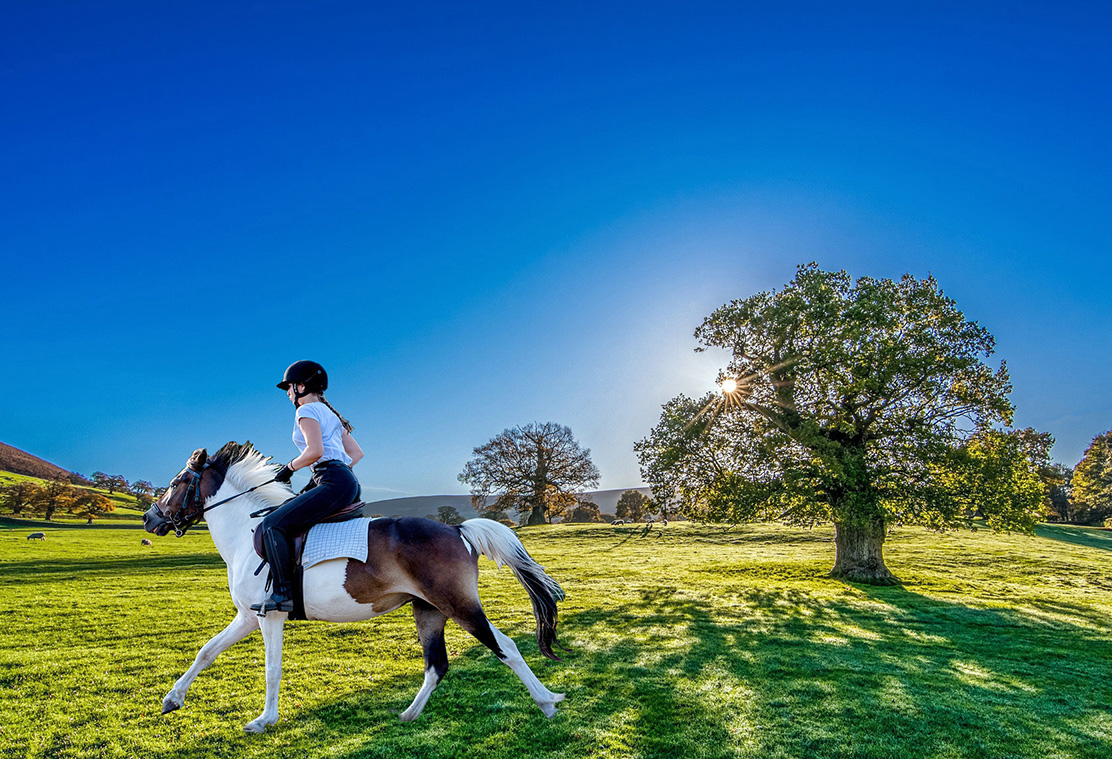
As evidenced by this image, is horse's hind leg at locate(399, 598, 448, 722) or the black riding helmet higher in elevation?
the black riding helmet

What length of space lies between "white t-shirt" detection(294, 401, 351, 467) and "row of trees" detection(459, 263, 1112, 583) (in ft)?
59.4

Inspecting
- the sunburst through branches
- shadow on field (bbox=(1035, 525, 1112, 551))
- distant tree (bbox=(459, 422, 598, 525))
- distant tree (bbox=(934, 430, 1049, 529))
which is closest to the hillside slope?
distant tree (bbox=(459, 422, 598, 525))

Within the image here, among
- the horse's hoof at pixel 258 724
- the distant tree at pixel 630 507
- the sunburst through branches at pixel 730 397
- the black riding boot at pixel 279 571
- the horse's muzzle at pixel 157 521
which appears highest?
the sunburst through branches at pixel 730 397

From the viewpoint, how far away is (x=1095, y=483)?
52500 millimetres

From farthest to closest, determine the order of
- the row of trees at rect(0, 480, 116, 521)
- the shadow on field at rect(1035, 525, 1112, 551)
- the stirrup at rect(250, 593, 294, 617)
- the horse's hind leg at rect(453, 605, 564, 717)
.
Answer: the row of trees at rect(0, 480, 116, 521)
the shadow on field at rect(1035, 525, 1112, 551)
the horse's hind leg at rect(453, 605, 564, 717)
the stirrup at rect(250, 593, 294, 617)

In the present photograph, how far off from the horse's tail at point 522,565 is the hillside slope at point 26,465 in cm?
12122

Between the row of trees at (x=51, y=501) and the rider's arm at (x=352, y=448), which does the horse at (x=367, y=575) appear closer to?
the rider's arm at (x=352, y=448)

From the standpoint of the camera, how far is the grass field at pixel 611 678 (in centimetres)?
550

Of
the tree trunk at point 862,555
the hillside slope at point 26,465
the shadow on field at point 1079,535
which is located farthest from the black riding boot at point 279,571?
the hillside slope at point 26,465

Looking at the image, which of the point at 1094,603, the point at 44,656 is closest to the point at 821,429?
the point at 1094,603

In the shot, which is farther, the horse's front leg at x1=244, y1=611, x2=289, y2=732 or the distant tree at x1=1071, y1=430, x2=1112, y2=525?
the distant tree at x1=1071, y1=430, x2=1112, y2=525

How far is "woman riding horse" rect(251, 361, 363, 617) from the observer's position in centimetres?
530

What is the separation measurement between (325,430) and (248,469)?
52.8 inches

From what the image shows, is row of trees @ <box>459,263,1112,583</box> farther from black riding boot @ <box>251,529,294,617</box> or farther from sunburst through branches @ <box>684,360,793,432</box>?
black riding boot @ <box>251,529,294,617</box>
